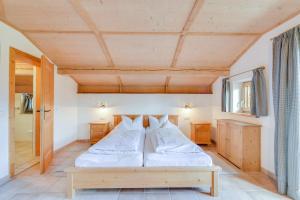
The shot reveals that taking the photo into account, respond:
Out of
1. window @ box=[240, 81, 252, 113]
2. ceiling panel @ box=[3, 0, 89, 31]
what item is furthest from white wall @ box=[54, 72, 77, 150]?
window @ box=[240, 81, 252, 113]

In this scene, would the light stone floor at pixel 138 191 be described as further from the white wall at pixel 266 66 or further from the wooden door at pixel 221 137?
the wooden door at pixel 221 137

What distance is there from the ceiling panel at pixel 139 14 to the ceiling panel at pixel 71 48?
Answer: 644 millimetres

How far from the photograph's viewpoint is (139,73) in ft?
15.8

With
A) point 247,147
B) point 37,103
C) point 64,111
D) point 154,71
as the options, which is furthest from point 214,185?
point 64,111

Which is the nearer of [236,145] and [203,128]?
[236,145]

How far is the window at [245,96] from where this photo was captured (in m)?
4.31

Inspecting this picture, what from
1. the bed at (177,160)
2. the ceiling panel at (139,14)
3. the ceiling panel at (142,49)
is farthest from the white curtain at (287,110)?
the ceiling panel at (142,49)

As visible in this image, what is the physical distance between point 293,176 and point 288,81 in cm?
130

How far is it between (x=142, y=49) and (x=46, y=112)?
2.27 m

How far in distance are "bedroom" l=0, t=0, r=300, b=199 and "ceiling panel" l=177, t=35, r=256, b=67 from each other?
0.02 meters

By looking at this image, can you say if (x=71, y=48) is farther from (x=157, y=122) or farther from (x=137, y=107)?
(x=157, y=122)

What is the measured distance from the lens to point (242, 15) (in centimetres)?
281

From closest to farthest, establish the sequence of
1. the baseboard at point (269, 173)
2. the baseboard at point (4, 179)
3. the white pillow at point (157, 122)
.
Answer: the baseboard at point (4, 179), the baseboard at point (269, 173), the white pillow at point (157, 122)

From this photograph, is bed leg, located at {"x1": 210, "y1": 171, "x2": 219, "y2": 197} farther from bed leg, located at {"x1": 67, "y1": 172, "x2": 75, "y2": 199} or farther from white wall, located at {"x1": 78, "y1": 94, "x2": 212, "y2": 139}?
white wall, located at {"x1": 78, "y1": 94, "x2": 212, "y2": 139}
